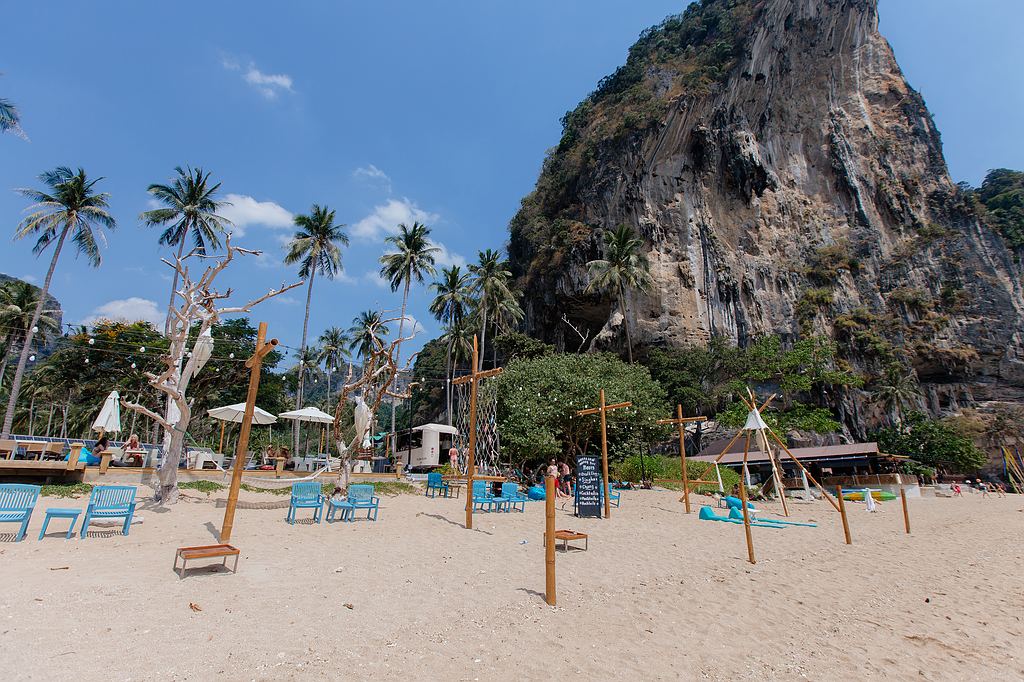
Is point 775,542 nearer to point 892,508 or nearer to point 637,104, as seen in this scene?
point 892,508

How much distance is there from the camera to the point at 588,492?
13609mm

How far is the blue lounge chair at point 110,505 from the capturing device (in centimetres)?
813

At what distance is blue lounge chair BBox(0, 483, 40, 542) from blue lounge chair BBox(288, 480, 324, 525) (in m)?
3.97

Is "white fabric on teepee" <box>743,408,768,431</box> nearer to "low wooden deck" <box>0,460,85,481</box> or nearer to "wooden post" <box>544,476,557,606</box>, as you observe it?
"wooden post" <box>544,476,557,606</box>

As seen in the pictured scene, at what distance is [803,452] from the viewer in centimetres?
3055

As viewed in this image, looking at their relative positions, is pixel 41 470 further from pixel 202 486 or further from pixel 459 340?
pixel 459 340

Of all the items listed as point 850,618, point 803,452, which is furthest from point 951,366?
point 850,618

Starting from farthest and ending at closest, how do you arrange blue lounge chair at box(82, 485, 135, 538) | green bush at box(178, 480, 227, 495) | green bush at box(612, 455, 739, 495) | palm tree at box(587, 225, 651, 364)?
1. palm tree at box(587, 225, 651, 364)
2. green bush at box(612, 455, 739, 495)
3. green bush at box(178, 480, 227, 495)
4. blue lounge chair at box(82, 485, 135, 538)

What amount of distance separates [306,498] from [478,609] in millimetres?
6184

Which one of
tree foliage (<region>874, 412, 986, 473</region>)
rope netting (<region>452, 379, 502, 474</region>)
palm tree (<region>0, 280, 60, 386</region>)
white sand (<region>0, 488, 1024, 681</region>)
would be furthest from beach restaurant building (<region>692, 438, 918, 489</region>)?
palm tree (<region>0, 280, 60, 386</region>)

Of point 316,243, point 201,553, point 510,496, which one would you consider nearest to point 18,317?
point 316,243

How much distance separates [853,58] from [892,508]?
51947 mm

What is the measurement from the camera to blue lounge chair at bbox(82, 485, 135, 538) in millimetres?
8133

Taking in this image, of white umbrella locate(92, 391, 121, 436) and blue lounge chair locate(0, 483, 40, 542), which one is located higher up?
white umbrella locate(92, 391, 121, 436)
